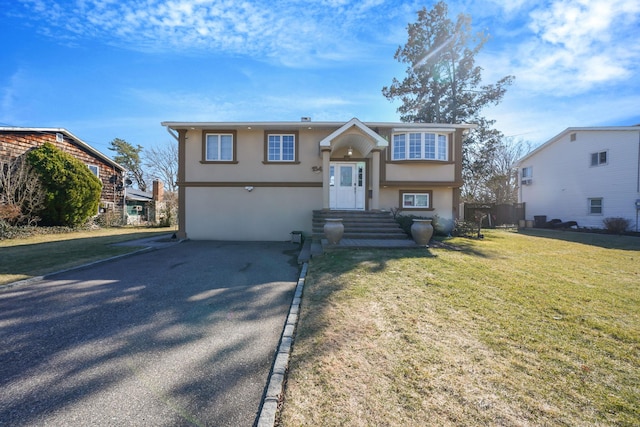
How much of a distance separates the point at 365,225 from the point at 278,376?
8427 mm

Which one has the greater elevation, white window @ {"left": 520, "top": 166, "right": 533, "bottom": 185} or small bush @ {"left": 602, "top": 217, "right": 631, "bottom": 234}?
white window @ {"left": 520, "top": 166, "right": 533, "bottom": 185}

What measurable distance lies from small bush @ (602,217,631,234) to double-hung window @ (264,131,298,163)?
59.8 ft

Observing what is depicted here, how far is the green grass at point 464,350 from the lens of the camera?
7.25 feet

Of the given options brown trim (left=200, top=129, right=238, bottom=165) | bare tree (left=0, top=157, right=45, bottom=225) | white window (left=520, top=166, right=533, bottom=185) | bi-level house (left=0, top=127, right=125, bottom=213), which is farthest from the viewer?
white window (left=520, top=166, right=533, bottom=185)

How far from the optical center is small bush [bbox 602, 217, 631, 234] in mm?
15617

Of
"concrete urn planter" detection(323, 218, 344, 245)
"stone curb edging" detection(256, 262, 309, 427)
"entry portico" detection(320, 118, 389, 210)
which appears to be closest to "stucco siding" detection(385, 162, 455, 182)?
"entry portico" detection(320, 118, 389, 210)

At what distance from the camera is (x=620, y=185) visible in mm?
16922

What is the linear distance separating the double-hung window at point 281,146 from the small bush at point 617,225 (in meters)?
18.2

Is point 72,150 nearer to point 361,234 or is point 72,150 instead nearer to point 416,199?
point 361,234

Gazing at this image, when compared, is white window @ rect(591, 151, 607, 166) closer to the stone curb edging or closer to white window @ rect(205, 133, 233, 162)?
white window @ rect(205, 133, 233, 162)

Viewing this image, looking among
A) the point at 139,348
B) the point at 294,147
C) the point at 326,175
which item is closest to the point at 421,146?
the point at 326,175

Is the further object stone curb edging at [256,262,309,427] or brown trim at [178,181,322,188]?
brown trim at [178,181,322,188]

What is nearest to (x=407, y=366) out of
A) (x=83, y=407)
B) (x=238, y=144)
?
(x=83, y=407)

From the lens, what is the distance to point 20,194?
14.5 meters
